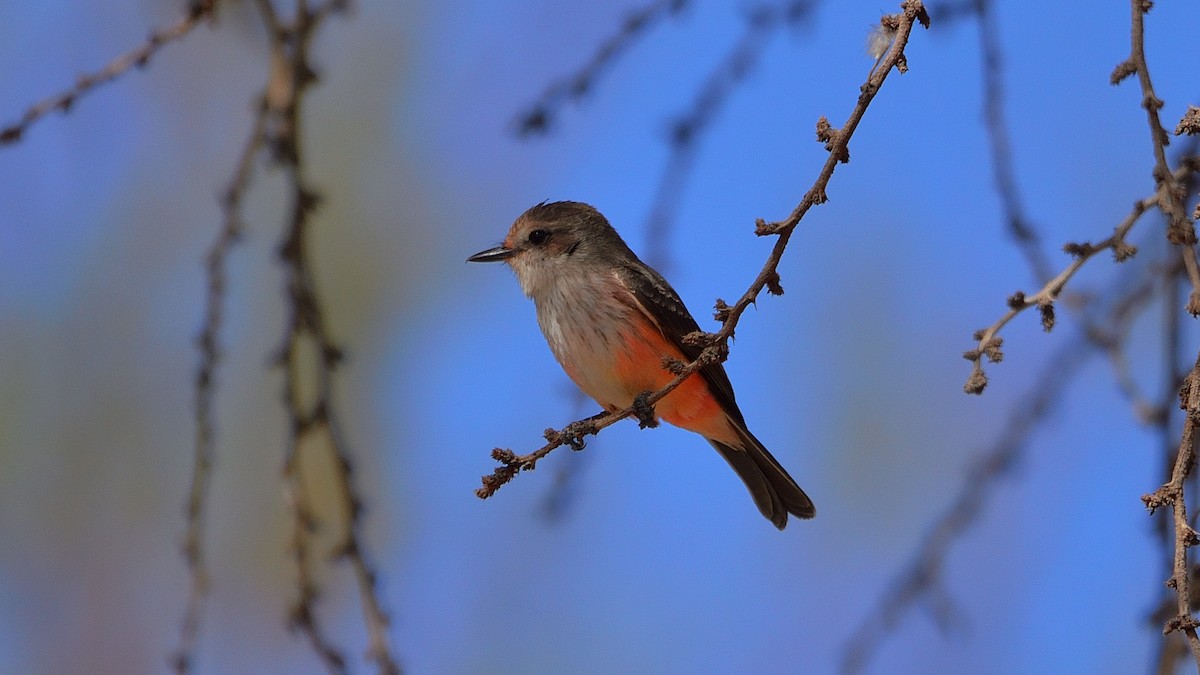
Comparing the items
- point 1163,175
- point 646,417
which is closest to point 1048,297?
point 1163,175

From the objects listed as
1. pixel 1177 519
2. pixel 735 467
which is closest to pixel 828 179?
pixel 1177 519

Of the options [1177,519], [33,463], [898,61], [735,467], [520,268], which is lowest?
[1177,519]

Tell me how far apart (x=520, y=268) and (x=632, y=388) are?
93cm

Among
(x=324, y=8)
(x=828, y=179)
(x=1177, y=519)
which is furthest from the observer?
(x=324, y=8)

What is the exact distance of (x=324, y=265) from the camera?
26.6 ft

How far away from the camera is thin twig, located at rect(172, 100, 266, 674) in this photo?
359 cm

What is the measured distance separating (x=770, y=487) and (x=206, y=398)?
99.2 inches

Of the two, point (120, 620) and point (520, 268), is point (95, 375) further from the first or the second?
point (520, 268)

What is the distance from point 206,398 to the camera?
3682 mm

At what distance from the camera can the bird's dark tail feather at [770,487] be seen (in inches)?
212

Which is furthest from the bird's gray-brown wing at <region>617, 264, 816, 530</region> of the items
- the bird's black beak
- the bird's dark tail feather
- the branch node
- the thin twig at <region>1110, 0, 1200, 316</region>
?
the thin twig at <region>1110, 0, 1200, 316</region>

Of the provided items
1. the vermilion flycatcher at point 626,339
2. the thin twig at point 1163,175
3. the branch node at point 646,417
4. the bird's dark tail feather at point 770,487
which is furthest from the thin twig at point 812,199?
the bird's dark tail feather at point 770,487

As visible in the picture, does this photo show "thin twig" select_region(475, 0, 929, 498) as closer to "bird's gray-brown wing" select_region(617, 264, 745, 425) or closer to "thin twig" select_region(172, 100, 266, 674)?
"thin twig" select_region(172, 100, 266, 674)

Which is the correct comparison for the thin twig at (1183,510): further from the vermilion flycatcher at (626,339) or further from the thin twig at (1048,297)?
the vermilion flycatcher at (626,339)
